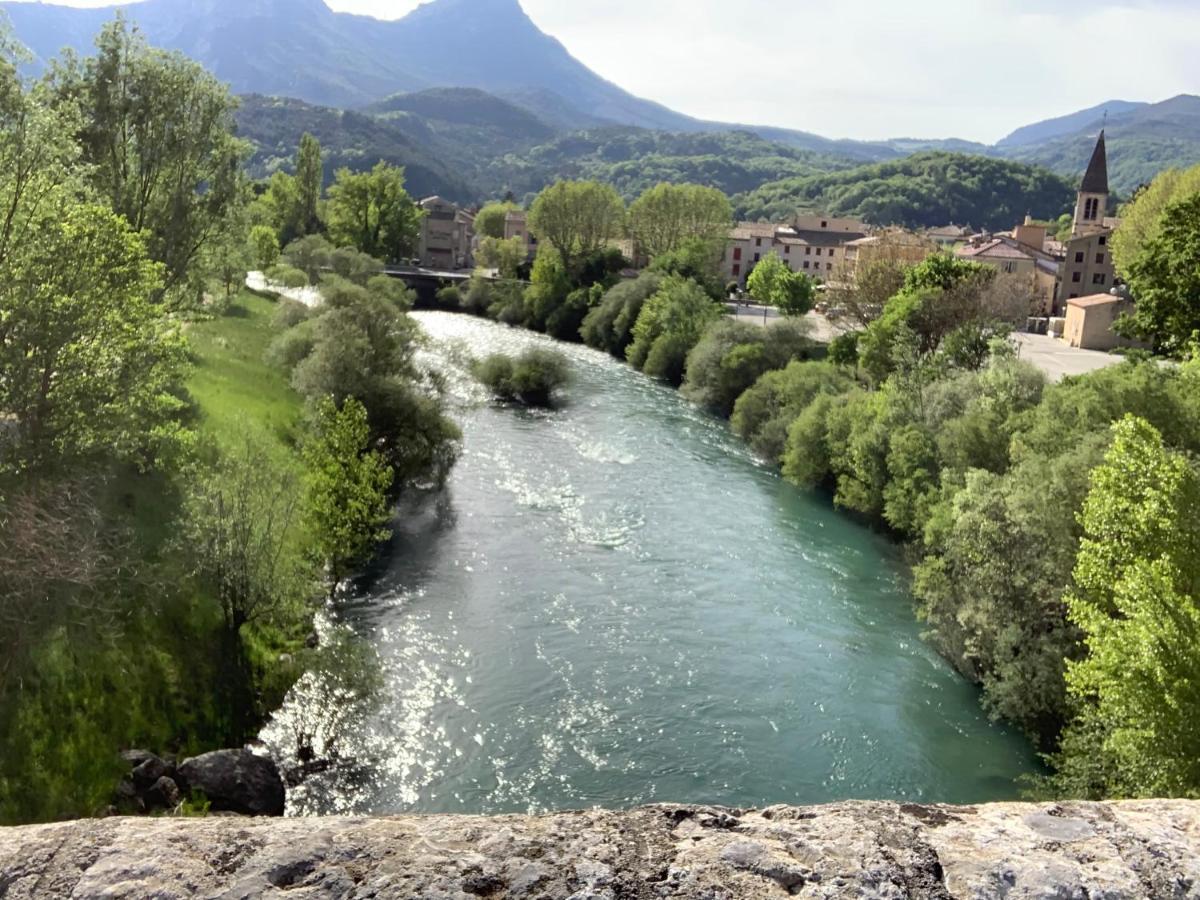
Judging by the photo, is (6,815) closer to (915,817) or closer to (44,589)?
(44,589)

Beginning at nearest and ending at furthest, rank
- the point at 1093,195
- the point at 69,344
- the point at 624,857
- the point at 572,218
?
the point at 624,857, the point at 69,344, the point at 572,218, the point at 1093,195

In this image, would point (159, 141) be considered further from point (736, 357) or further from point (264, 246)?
point (264, 246)

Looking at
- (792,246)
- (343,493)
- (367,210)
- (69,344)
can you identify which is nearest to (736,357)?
(343,493)

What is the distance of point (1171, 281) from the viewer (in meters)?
33.0

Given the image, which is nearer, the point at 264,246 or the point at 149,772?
the point at 149,772

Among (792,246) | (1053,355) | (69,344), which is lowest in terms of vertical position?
(1053,355)

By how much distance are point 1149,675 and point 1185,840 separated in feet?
35.0

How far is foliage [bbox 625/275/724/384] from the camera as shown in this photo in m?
58.0

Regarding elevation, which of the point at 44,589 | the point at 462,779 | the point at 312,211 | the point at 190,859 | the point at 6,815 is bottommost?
the point at 462,779

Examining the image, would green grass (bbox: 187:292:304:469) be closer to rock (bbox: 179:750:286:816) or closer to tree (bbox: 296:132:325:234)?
rock (bbox: 179:750:286:816)

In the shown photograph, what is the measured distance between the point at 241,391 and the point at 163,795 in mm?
20355

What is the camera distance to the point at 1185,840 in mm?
3064

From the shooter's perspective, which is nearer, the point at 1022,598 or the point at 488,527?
the point at 1022,598

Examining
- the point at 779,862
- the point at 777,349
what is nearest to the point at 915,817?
the point at 779,862
